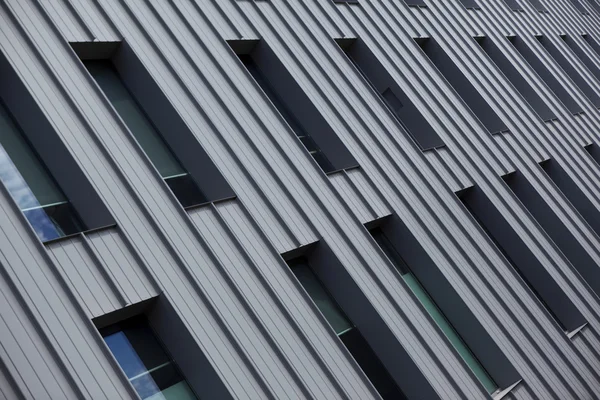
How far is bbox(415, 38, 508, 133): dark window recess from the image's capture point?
20.2m

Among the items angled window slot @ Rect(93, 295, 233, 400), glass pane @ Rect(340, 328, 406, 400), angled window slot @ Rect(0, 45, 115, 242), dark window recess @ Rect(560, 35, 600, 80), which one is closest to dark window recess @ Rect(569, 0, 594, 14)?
dark window recess @ Rect(560, 35, 600, 80)

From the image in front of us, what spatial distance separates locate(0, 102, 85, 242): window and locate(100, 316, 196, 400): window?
1.70m

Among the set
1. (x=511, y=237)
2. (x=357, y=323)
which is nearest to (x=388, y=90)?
(x=511, y=237)

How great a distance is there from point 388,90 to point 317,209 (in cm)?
630

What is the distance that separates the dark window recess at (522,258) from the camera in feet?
57.2

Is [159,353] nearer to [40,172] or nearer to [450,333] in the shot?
[40,172]

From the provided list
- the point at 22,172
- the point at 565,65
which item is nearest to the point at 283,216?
the point at 22,172

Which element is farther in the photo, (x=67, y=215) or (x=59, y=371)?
(x=67, y=215)

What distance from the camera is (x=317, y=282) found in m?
12.8

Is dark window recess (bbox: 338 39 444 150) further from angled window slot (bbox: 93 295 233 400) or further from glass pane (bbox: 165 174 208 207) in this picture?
angled window slot (bbox: 93 295 233 400)

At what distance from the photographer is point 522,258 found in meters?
17.6

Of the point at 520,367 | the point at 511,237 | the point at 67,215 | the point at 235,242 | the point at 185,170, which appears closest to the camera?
the point at 67,215

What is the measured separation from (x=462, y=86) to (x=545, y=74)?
6.65 meters

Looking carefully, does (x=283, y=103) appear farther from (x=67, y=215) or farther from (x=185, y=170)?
(x=67, y=215)
